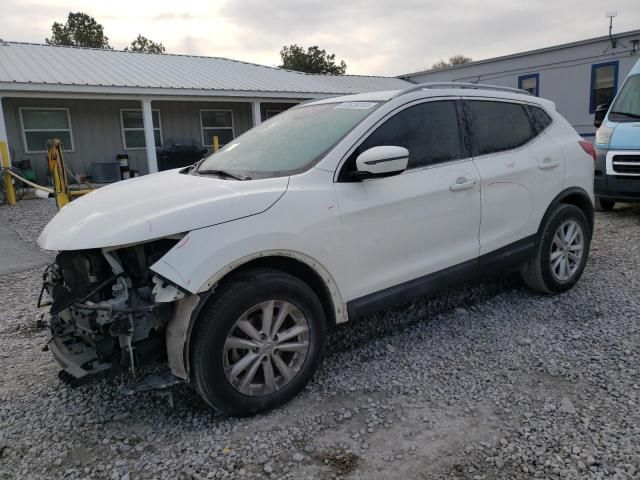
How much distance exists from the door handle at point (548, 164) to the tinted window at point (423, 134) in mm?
992

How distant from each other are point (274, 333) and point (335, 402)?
0.59 metres

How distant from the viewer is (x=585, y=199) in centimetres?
479

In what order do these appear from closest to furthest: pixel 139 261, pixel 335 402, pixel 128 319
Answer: pixel 128 319
pixel 139 261
pixel 335 402

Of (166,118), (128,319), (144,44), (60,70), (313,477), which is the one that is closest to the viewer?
(313,477)

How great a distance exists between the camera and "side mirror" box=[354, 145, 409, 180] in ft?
10.0

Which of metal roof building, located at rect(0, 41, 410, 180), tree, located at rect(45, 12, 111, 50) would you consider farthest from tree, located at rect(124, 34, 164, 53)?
metal roof building, located at rect(0, 41, 410, 180)

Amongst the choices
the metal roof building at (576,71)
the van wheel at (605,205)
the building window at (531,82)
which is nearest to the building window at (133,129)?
the metal roof building at (576,71)

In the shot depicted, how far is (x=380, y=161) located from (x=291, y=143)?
0.79m

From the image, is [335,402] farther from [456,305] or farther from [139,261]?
[456,305]

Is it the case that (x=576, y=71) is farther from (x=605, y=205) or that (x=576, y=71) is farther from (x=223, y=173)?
(x=223, y=173)

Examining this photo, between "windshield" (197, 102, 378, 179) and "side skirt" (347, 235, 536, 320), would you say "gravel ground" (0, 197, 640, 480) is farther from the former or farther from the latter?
"windshield" (197, 102, 378, 179)

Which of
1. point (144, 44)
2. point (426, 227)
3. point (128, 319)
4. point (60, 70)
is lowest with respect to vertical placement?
point (128, 319)

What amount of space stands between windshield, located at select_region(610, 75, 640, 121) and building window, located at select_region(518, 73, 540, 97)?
396 inches

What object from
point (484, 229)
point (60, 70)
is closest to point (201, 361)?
point (484, 229)
